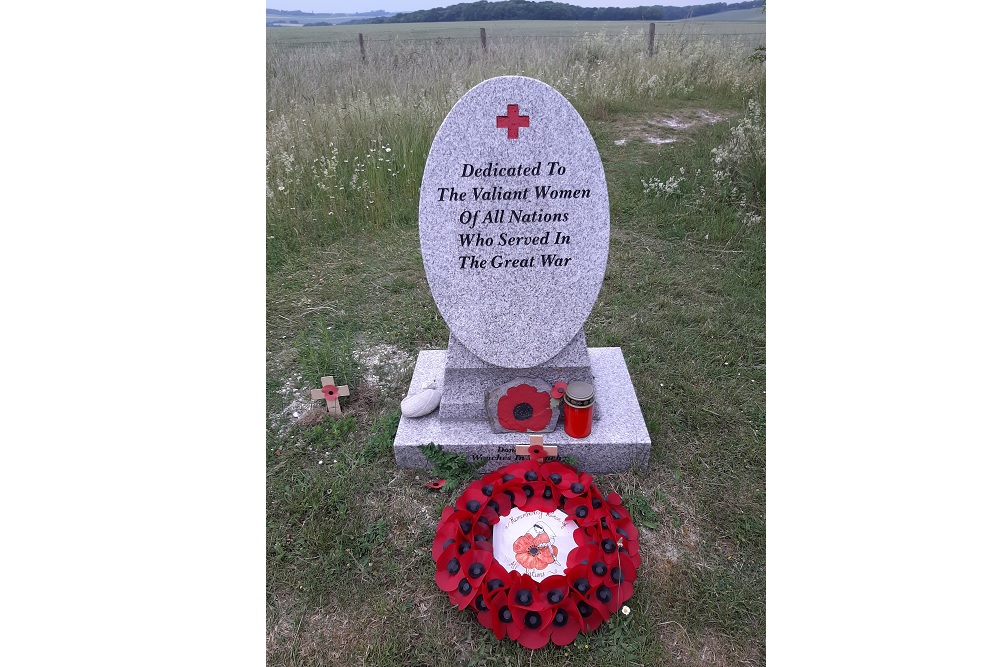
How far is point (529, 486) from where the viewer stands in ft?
8.16

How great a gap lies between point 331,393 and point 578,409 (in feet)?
4.57

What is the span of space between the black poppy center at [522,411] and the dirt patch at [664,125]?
5.05 metres

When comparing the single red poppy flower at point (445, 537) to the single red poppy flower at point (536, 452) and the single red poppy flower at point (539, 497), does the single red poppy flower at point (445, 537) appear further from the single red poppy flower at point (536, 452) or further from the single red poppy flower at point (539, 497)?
the single red poppy flower at point (536, 452)

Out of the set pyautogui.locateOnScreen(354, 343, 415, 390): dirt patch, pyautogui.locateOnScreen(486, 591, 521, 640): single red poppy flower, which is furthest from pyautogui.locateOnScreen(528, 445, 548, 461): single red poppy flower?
pyautogui.locateOnScreen(354, 343, 415, 390): dirt patch

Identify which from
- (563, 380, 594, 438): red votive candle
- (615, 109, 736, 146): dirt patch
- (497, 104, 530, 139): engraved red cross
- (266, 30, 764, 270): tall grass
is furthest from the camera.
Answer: (615, 109, 736, 146): dirt patch

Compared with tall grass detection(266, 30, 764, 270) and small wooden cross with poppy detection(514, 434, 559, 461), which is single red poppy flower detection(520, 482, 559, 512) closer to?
small wooden cross with poppy detection(514, 434, 559, 461)

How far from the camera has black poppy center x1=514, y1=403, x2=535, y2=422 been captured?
107 inches

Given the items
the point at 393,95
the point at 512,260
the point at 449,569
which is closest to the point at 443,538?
the point at 449,569

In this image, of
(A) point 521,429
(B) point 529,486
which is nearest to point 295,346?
(A) point 521,429

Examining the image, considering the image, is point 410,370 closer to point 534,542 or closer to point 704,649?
point 534,542

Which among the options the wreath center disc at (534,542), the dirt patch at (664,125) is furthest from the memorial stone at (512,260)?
the dirt patch at (664,125)

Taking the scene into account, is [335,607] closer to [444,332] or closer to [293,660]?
[293,660]

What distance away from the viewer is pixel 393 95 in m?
6.32

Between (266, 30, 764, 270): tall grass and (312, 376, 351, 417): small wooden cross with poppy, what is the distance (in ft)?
6.47
